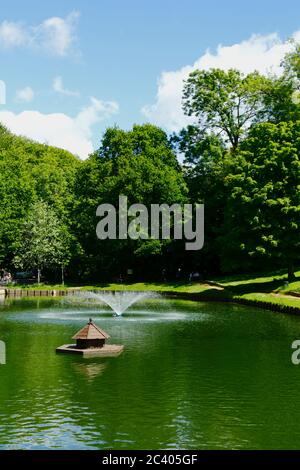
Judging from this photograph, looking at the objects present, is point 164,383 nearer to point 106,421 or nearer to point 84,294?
point 106,421

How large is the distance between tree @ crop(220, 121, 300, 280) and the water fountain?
10.8m

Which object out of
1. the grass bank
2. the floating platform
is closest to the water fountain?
the grass bank

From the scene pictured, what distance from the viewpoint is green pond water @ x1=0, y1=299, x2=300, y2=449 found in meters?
15.7

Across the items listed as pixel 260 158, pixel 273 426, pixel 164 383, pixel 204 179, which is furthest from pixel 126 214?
pixel 273 426

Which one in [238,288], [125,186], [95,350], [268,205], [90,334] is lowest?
[95,350]

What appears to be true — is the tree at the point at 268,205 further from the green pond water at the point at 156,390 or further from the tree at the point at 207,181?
the green pond water at the point at 156,390

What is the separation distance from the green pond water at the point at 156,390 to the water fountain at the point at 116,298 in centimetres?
1805

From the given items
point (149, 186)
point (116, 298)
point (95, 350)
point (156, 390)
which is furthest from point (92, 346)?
point (149, 186)

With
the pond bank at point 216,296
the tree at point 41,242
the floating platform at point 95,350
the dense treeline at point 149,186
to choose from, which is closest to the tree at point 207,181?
the dense treeline at point 149,186

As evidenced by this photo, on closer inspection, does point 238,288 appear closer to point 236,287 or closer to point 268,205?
point 236,287

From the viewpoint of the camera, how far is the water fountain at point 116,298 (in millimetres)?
56281

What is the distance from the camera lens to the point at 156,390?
2077 centimetres

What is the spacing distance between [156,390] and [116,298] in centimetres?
4493

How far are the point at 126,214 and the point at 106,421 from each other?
65.8m
